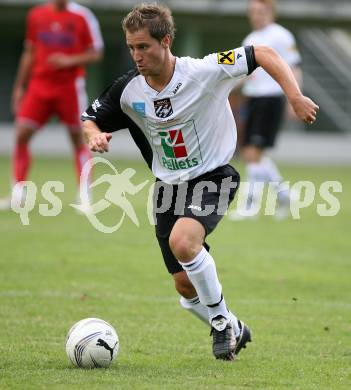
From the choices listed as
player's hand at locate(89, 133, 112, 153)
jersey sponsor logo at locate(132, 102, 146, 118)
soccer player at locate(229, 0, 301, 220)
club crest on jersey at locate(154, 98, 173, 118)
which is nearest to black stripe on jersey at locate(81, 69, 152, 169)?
jersey sponsor logo at locate(132, 102, 146, 118)

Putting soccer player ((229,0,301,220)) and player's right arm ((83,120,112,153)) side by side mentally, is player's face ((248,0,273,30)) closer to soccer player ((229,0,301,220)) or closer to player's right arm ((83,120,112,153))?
soccer player ((229,0,301,220))

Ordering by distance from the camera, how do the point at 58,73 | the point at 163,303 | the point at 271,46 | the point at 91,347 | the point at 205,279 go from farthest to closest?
1. the point at 271,46
2. the point at 58,73
3. the point at 163,303
4. the point at 205,279
5. the point at 91,347

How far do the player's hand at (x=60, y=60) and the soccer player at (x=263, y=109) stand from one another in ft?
7.77

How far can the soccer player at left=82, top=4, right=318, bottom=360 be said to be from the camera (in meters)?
5.32

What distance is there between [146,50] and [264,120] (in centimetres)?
719

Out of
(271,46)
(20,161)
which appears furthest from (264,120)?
(20,161)

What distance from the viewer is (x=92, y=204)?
1260 cm

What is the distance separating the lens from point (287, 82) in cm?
539

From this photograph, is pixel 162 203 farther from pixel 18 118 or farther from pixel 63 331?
pixel 18 118

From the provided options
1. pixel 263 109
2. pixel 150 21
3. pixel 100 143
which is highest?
pixel 150 21

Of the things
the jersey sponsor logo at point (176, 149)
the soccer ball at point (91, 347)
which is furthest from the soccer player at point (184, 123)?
the soccer ball at point (91, 347)

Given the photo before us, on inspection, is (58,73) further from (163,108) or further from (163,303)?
(163,108)

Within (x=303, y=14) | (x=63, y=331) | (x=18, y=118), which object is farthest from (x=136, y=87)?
(x=303, y=14)

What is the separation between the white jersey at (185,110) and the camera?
5.59 meters
